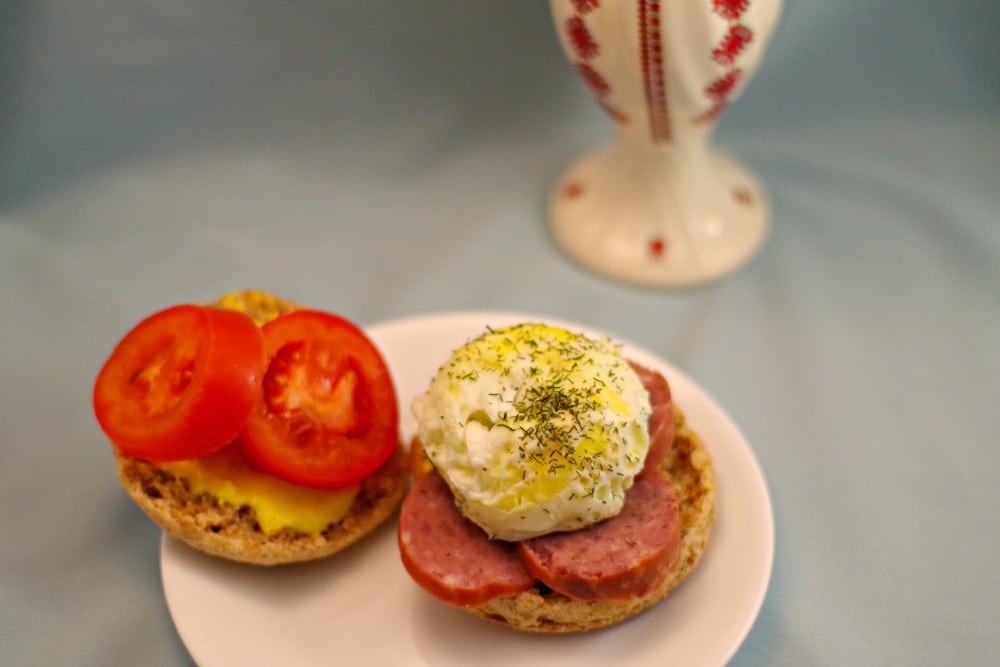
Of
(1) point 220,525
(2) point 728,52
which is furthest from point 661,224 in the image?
(1) point 220,525

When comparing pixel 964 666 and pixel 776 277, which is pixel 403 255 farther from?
pixel 964 666

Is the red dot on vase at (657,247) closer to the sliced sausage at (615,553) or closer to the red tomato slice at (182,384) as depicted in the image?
the sliced sausage at (615,553)

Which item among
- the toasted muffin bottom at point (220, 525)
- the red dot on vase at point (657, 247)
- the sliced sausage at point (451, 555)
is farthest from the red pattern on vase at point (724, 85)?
the toasted muffin bottom at point (220, 525)

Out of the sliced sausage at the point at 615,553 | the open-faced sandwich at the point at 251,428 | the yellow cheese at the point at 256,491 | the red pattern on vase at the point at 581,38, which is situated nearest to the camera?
the sliced sausage at the point at 615,553

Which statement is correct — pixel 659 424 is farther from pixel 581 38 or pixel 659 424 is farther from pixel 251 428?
pixel 581 38

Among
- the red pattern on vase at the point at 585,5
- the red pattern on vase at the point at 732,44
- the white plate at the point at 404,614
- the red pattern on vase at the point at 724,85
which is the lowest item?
the white plate at the point at 404,614

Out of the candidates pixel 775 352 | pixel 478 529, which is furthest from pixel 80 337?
pixel 775 352
